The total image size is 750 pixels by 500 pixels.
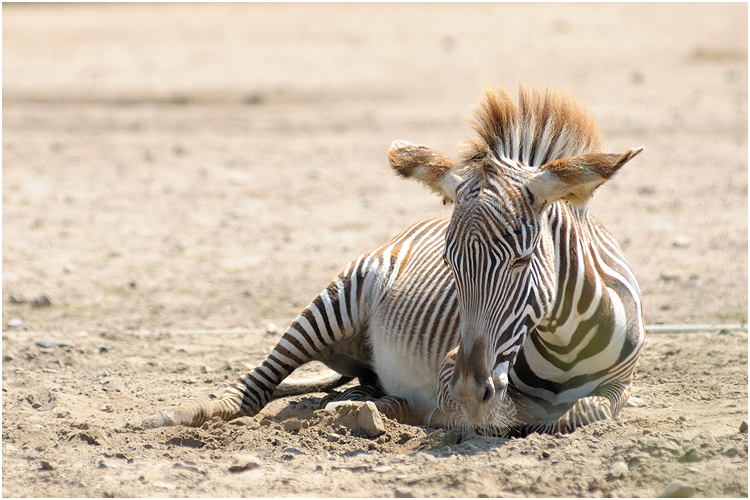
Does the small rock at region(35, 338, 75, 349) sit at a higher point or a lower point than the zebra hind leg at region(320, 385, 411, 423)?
higher

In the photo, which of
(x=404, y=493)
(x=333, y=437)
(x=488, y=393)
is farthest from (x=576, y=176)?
(x=333, y=437)

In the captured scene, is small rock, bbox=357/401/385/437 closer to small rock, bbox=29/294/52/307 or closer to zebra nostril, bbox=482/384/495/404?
zebra nostril, bbox=482/384/495/404

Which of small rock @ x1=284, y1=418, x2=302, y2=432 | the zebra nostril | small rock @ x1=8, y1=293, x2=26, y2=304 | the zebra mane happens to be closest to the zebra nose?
the zebra nostril

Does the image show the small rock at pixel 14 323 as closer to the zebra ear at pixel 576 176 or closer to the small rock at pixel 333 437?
the small rock at pixel 333 437

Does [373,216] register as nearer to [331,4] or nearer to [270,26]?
[270,26]

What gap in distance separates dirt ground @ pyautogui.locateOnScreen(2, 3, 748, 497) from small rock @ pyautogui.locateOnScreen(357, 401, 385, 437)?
0.06 m

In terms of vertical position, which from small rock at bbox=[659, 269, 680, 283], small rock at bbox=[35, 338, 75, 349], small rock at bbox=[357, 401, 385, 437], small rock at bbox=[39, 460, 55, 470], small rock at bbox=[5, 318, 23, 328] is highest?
small rock at bbox=[659, 269, 680, 283]

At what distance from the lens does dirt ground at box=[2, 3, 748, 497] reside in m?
4.49

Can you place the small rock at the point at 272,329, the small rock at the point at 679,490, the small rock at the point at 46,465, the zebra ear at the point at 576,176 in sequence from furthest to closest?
the small rock at the point at 272,329, the small rock at the point at 46,465, the zebra ear at the point at 576,176, the small rock at the point at 679,490

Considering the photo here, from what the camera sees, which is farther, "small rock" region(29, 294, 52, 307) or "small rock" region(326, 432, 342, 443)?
"small rock" region(29, 294, 52, 307)

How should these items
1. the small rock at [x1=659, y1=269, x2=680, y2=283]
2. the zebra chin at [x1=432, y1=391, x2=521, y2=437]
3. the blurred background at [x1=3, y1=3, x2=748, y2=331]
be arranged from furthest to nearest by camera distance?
the blurred background at [x1=3, y1=3, x2=748, y2=331] < the small rock at [x1=659, y1=269, x2=680, y2=283] < the zebra chin at [x1=432, y1=391, x2=521, y2=437]

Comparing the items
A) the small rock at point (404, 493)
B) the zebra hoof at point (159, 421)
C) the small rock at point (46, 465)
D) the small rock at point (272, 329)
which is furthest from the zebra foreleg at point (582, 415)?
the small rock at point (272, 329)

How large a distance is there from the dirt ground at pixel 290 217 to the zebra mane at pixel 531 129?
1.31 m

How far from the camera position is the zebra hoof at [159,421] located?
5309mm
